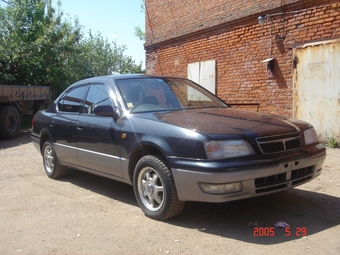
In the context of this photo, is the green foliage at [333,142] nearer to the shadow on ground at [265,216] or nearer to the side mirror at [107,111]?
the shadow on ground at [265,216]

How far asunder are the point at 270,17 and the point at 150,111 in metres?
5.80

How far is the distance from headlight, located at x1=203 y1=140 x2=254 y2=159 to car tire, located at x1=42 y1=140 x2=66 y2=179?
339 centimetres

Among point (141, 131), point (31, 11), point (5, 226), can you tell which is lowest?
point (5, 226)

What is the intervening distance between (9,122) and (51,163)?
722 centimetres

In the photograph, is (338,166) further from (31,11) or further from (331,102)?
(31,11)

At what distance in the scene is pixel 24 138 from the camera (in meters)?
12.9

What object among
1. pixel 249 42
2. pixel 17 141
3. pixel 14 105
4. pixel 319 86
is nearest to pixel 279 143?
pixel 319 86

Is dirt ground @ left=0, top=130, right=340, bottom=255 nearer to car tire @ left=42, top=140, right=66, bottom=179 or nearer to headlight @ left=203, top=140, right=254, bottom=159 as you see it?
car tire @ left=42, top=140, right=66, bottom=179

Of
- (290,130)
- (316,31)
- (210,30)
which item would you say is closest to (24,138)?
(210,30)

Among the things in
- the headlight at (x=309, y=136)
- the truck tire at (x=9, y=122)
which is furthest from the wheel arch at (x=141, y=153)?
the truck tire at (x=9, y=122)

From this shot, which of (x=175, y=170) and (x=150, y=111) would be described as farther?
(x=150, y=111)

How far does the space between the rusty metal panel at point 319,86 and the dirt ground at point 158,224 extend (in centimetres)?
246

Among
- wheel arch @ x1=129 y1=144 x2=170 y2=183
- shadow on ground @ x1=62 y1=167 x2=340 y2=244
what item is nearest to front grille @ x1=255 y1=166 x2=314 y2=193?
shadow on ground @ x1=62 y1=167 x2=340 y2=244

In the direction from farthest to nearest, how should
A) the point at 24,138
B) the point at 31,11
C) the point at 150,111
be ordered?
the point at 31,11 < the point at 24,138 < the point at 150,111
